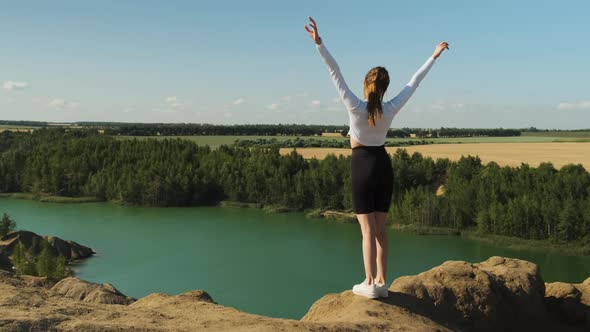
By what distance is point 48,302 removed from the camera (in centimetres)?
638

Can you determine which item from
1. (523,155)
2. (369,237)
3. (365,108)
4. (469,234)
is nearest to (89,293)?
(369,237)

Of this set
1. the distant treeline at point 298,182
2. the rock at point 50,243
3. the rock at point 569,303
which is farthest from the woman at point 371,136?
the distant treeline at point 298,182

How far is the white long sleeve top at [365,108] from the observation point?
176 inches

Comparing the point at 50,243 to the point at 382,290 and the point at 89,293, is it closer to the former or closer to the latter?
A: the point at 89,293

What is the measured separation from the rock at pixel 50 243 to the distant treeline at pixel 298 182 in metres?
21.5

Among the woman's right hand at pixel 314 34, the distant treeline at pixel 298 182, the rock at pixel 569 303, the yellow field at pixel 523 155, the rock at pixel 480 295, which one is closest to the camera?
the woman's right hand at pixel 314 34

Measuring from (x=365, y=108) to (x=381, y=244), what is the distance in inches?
54.8

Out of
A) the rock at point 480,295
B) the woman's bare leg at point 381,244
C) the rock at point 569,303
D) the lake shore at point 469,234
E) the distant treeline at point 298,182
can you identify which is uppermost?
the woman's bare leg at point 381,244

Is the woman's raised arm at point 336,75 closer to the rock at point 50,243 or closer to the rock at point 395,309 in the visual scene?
the rock at point 395,309

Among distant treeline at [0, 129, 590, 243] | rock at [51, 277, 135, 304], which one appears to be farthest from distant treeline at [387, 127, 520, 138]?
rock at [51, 277, 135, 304]

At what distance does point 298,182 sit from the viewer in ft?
159

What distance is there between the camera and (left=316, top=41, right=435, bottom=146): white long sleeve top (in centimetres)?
446

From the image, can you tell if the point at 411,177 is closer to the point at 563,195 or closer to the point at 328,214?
the point at 328,214

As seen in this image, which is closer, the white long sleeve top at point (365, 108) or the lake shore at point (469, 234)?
the white long sleeve top at point (365, 108)
